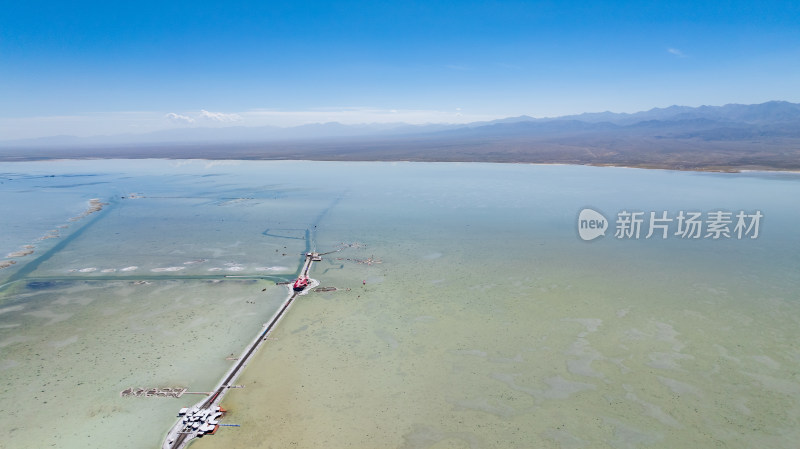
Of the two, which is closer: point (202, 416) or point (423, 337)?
point (202, 416)

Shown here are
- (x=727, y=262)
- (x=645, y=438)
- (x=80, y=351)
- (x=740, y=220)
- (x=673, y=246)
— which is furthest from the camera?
(x=740, y=220)

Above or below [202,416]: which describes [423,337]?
above

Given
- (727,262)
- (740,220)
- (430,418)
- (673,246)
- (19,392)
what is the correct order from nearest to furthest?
(430,418), (19,392), (727,262), (673,246), (740,220)

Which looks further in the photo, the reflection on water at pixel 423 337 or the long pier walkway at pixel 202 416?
the reflection on water at pixel 423 337

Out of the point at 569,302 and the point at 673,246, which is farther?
the point at 673,246

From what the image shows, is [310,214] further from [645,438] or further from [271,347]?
[645,438]

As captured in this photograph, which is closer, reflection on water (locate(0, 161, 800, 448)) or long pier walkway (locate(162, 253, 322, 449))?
long pier walkway (locate(162, 253, 322, 449))

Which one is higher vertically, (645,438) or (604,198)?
(604,198)

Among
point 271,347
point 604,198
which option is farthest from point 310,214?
point 604,198
